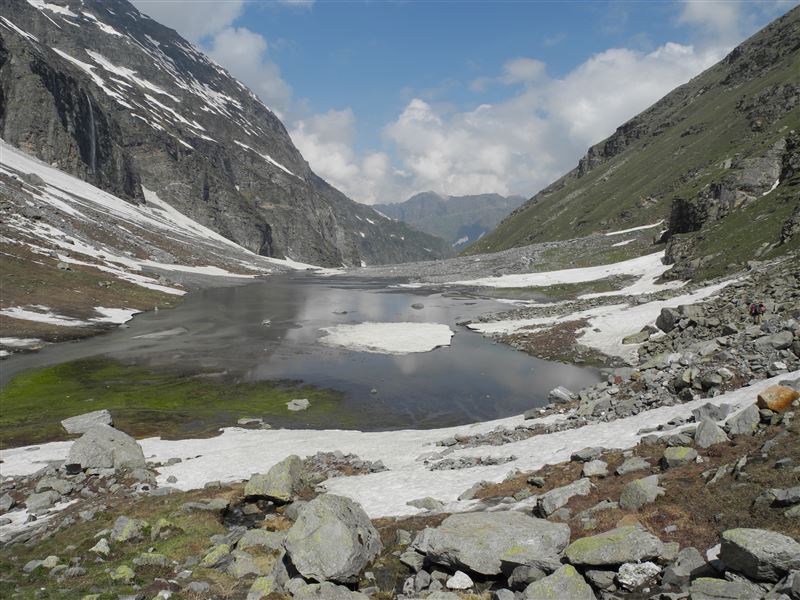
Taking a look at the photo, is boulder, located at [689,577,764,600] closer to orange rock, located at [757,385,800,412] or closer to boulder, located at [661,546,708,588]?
boulder, located at [661,546,708,588]

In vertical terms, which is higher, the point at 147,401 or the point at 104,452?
the point at 104,452

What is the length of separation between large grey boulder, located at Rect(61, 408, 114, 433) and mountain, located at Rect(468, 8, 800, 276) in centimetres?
6190

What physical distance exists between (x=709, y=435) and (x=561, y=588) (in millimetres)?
8951

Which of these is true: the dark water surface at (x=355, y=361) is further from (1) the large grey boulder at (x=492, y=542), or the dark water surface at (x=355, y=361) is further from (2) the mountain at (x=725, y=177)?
(2) the mountain at (x=725, y=177)

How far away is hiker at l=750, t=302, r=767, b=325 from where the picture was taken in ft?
105

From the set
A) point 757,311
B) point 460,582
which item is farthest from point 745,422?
point 757,311

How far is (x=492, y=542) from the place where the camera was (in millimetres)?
12141

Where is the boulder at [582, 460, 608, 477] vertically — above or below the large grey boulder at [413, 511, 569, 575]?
below

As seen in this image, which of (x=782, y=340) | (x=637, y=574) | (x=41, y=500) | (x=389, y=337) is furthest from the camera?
(x=389, y=337)

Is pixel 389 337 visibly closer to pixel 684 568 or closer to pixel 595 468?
pixel 595 468

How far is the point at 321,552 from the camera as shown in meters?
12.8

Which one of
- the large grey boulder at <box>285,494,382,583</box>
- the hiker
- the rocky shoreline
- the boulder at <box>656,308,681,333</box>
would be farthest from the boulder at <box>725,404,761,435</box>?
the boulder at <box>656,308,681,333</box>

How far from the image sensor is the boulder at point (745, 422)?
51.5 ft

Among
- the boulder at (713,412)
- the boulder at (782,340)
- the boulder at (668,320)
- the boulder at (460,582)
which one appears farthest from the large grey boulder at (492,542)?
the boulder at (668,320)
